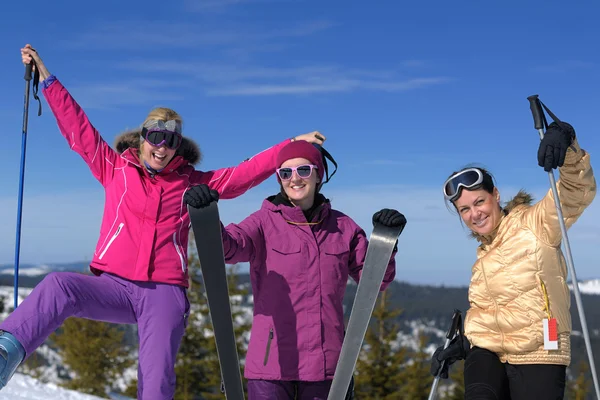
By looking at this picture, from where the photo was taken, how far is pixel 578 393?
3306 centimetres

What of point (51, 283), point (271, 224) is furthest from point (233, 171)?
point (51, 283)

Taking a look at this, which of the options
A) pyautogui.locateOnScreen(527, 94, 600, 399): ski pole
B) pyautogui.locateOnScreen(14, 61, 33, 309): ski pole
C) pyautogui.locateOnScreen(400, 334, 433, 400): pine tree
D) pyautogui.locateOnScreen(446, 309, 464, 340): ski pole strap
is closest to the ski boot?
pyautogui.locateOnScreen(14, 61, 33, 309): ski pole

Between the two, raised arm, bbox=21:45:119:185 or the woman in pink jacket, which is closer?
the woman in pink jacket

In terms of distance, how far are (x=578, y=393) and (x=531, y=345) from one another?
33650 mm

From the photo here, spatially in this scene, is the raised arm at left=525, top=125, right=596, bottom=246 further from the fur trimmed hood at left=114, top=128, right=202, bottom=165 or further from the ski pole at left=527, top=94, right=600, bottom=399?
the fur trimmed hood at left=114, top=128, right=202, bottom=165

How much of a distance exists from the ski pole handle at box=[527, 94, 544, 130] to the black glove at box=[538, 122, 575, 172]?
1.04ft

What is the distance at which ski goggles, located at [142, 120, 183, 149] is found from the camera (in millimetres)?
3930

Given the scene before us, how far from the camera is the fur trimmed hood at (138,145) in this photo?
165 inches

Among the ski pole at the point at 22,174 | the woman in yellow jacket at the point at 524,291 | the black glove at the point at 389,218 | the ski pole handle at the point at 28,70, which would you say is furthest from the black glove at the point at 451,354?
the ski pole handle at the point at 28,70

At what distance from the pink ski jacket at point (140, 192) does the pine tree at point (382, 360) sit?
2493 cm

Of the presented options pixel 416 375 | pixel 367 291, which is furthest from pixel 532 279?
pixel 416 375

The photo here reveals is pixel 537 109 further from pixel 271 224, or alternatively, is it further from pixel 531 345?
pixel 271 224

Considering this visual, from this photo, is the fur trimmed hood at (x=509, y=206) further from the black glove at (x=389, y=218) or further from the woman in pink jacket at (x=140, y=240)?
the woman in pink jacket at (x=140, y=240)

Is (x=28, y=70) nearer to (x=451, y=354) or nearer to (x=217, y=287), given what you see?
(x=217, y=287)
